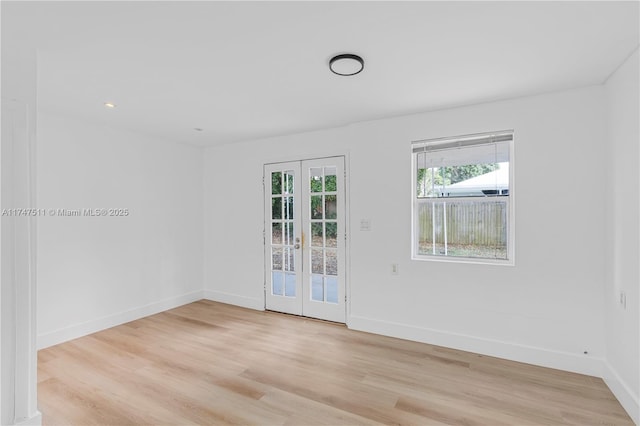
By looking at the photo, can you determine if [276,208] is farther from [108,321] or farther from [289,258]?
[108,321]

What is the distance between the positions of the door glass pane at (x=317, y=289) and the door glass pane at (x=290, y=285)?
299mm

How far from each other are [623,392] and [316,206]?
3.33 meters

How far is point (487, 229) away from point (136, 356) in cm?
383

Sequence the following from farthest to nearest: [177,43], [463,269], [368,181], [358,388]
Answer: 1. [368,181]
2. [463,269]
3. [358,388]
4. [177,43]

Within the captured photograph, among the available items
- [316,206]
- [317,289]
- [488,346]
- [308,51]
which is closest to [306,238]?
[316,206]

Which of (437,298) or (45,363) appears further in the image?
(437,298)

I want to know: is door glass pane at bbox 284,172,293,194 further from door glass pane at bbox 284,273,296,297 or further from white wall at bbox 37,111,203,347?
white wall at bbox 37,111,203,347

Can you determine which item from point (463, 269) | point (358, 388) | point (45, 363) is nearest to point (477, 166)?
point (463, 269)

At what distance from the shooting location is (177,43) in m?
1.96

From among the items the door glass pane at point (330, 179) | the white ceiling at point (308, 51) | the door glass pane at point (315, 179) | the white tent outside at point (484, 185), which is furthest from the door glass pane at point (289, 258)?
the white tent outside at point (484, 185)

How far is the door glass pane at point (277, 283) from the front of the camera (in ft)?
14.7

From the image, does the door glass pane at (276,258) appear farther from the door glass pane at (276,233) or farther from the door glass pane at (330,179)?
→ the door glass pane at (330,179)

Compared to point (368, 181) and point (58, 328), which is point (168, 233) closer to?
point (58, 328)

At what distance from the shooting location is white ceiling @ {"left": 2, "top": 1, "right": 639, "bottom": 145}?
5.47 feet
